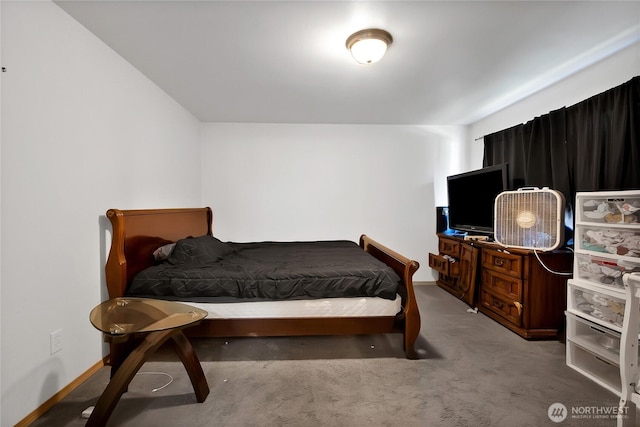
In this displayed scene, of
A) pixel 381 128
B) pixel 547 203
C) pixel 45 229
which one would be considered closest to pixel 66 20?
pixel 45 229

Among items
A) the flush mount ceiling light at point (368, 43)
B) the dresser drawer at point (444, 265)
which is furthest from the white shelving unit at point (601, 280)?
the flush mount ceiling light at point (368, 43)

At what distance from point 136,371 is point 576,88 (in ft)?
13.3

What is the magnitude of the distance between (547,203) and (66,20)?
12.6 feet

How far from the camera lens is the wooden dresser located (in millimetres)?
2400

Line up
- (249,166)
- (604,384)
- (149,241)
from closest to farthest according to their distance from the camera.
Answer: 1. (604,384)
2. (149,241)
3. (249,166)

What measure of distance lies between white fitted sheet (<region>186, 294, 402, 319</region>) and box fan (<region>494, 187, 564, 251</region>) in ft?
4.78

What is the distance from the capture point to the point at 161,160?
290cm

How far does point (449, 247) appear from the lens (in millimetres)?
3721

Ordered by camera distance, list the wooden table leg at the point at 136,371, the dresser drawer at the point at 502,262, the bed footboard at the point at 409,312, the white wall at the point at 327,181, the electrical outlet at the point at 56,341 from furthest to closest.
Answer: the white wall at the point at 327,181 → the dresser drawer at the point at 502,262 → the bed footboard at the point at 409,312 → the electrical outlet at the point at 56,341 → the wooden table leg at the point at 136,371

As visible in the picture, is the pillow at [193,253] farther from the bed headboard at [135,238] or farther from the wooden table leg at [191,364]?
the wooden table leg at [191,364]

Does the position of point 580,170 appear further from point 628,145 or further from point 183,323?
point 183,323

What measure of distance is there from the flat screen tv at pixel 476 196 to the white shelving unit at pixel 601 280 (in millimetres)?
1053

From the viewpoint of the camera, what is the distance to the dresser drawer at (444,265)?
3479mm

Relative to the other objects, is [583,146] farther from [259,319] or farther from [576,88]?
[259,319]
